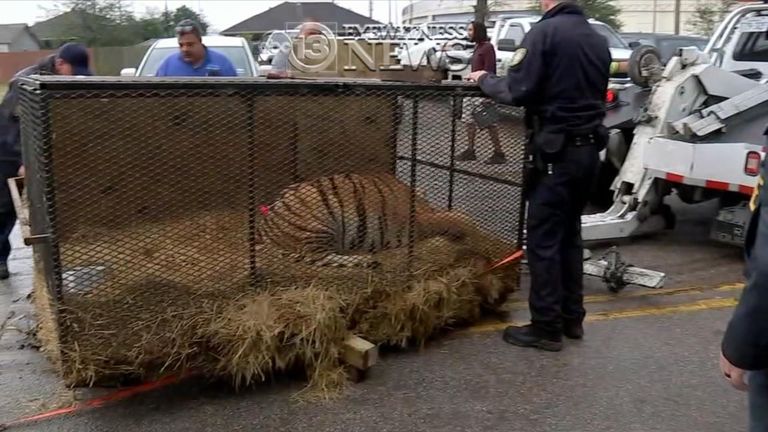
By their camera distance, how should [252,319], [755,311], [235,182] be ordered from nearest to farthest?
[755,311] → [252,319] → [235,182]

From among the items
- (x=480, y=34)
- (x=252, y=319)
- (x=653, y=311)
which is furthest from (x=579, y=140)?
(x=480, y=34)

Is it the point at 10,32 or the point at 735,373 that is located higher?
the point at 10,32

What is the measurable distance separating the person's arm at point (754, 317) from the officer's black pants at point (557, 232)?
2.16 meters

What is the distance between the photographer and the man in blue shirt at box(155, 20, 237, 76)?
6.25 meters

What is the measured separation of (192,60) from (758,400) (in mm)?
5342

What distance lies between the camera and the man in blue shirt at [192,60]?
20.5 ft

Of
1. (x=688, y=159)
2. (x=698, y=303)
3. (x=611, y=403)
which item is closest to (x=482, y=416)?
(x=611, y=403)

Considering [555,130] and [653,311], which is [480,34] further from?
[555,130]

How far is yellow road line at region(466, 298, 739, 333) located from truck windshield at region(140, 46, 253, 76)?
617cm

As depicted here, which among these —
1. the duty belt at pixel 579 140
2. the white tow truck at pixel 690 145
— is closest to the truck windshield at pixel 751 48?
the white tow truck at pixel 690 145

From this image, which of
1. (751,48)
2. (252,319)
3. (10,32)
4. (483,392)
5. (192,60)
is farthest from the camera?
(10,32)

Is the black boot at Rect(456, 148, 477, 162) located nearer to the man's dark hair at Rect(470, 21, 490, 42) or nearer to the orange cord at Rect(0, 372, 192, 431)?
the orange cord at Rect(0, 372, 192, 431)

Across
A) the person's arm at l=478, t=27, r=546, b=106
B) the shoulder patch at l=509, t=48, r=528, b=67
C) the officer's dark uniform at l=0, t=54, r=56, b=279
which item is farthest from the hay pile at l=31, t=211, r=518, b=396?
the officer's dark uniform at l=0, t=54, r=56, b=279

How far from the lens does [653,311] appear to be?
16.4ft
